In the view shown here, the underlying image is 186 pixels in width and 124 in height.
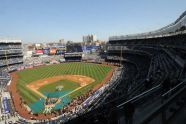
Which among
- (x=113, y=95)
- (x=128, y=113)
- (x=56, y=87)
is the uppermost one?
(x=128, y=113)

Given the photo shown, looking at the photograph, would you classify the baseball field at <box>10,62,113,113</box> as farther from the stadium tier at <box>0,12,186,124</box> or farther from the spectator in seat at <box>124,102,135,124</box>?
the spectator in seat at <box>124,102,135,124</box>

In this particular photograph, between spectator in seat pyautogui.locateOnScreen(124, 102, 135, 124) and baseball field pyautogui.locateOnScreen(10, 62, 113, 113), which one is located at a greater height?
spectator in seat pyautogui.locateOnScreen(124, 102, 135, 124)

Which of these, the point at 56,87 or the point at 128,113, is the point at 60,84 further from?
the point at 128,113

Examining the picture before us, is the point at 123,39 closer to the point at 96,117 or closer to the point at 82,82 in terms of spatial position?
the point at 82,82

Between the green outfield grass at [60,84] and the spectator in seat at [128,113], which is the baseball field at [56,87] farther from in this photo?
the spectator in seat at [128,113]

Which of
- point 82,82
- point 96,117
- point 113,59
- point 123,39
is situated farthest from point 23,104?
point 123,39

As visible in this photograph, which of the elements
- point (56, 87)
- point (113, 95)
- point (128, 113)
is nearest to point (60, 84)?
point (56, 87)

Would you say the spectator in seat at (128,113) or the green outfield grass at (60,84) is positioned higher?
the spectator in seat at (128,113)

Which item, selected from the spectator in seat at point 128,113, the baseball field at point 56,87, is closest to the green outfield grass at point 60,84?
the baseball field at point 56,87

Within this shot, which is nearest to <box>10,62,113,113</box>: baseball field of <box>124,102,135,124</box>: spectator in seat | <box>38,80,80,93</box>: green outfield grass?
<box>38,80,80,93</box>: green outfield grass

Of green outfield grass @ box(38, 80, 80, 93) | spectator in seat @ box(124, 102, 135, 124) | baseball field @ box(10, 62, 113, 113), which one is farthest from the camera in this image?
green outfield grass @ box(38, 80, 80, 93)

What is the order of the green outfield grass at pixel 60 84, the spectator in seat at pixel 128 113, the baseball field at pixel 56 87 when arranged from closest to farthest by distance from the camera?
the spectator in seat at pixel 128 113 → the baseball field at pixel 56 87 → the green outfield grass at pixel 60 84
